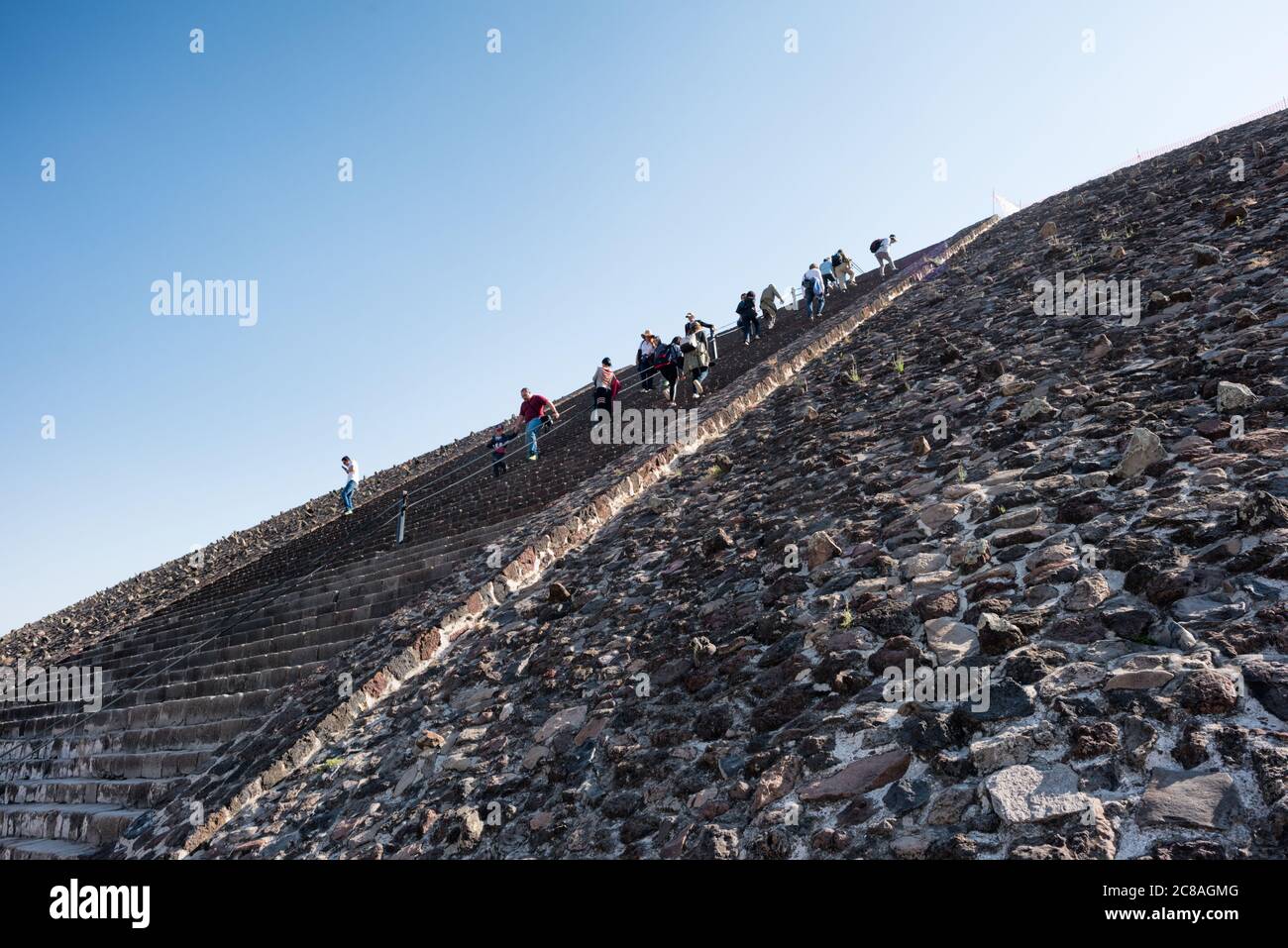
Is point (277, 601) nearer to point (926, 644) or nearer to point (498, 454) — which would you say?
point (498, 454)

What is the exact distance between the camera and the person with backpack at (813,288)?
17844 mm

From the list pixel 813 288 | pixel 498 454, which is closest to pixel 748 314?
pixel 813 288

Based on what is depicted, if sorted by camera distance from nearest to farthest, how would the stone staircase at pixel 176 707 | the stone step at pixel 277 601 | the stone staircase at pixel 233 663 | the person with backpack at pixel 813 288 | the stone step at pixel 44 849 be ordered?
the stone step at pixel 44 849, the stone staircase at pixel 233 663, the stone staircase at pixel 176 707, the stone step at pixel 277 601, the person with backpack at pixel 813 288

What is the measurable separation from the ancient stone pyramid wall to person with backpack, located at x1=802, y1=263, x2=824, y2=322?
1029 centimetres

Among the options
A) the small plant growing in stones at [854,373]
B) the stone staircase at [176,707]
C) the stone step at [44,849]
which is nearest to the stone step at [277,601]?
the stone staircase at [176,707]

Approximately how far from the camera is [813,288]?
17.8 metres

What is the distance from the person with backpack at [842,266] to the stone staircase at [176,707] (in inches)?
581

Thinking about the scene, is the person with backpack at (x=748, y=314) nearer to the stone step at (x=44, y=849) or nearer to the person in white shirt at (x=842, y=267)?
the person in white shirt at (x=842, y=267)

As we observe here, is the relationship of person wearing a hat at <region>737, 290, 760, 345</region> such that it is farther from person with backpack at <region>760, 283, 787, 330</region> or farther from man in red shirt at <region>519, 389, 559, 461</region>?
man in red shirt at <region>519, 389, 559, 461</region>

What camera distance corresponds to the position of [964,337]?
8.40 meters

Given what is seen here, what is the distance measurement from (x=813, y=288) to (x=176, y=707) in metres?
15.3
